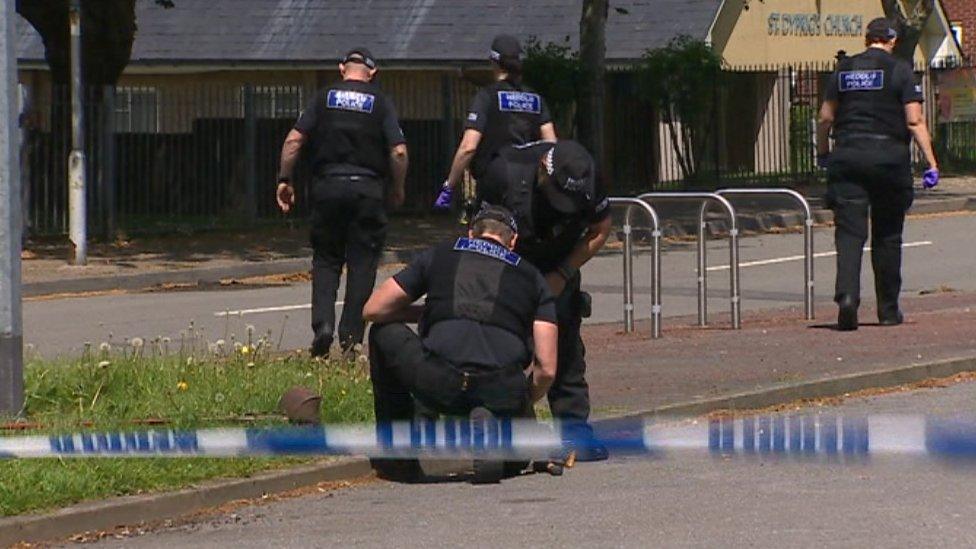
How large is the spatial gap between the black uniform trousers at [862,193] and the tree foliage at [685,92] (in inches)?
743

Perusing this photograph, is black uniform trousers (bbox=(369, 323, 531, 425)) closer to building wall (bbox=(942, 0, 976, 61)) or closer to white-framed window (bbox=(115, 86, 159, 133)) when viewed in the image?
white-framed window (bbox=(115, 86, 159, 133))

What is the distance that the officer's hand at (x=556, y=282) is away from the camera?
9.35 meters

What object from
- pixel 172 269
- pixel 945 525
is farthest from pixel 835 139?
pixel 172 269

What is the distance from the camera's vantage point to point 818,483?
29.5ft

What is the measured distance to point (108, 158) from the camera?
25156 mm

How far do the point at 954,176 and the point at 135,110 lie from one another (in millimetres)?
14361

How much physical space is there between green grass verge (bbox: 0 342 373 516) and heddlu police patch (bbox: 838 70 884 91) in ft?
14.1

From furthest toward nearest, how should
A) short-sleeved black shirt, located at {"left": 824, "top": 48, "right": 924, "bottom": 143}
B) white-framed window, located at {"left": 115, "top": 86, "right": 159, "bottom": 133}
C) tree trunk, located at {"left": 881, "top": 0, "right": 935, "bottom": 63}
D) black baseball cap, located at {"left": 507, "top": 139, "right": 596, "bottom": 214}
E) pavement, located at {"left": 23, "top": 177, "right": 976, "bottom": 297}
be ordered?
white-framed window, located at {"left": 115, "top": 86, "right": 159, "bottom": 133}, tree trunk, located at {"left": 881, "top": 0, "right": 935, "bottom": 63}, pavement, located at {"left": 23, "top": 177, "right": 976, "bottom": 297}, short-sleeved black shirt, located at {"left": 824, "top": 48, "right": 924, "bottom": 143}, black baseball cap, located at {"left": 507, "top": 139, "right": 596, "bottom": 214}

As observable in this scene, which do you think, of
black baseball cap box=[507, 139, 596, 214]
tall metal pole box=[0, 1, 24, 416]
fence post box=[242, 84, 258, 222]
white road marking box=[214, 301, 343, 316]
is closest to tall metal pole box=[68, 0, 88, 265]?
white road marking box=[214, 301, 343, 316]

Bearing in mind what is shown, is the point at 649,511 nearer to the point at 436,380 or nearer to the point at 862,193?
the point at 436,380

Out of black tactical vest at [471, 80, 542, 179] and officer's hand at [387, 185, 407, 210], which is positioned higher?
black tactical vest at [471, 80, 542, 179]

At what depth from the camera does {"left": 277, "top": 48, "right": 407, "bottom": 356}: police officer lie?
12.3 meters

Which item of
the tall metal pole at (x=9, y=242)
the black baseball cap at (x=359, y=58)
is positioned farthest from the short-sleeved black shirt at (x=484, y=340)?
the black baseball cap at (x=359, y=58)

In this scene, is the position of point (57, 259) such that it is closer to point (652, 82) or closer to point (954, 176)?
point (652, 82)
